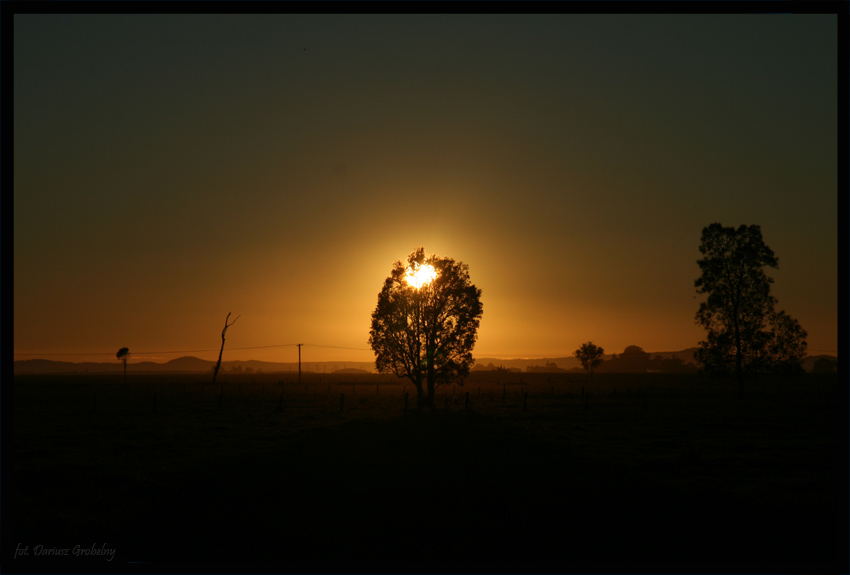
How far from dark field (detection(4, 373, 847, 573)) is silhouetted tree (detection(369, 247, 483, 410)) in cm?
1610

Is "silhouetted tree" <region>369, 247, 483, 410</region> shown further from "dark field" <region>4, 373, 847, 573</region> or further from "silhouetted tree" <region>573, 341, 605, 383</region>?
"silhouetted tree" <region>573, 341, 605, 383</region>

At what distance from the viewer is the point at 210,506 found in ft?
48.3

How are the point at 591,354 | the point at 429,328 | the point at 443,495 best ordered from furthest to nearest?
the point at 591,354
the point at 429,328
the point at 443,495

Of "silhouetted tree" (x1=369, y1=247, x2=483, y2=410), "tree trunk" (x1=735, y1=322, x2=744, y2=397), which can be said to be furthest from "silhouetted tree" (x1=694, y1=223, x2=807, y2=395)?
"silhouetted tree" (x1=369, y1=247, x2=483, y2=410)

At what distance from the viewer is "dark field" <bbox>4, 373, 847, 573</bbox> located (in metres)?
11.6

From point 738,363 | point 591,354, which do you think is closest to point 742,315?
point 738,363

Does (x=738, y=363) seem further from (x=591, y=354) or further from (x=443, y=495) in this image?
(x=591, y=354)

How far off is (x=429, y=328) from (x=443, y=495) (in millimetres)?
32215

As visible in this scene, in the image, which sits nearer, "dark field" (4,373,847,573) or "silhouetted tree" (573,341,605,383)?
"dark field" (4,373,847,573)

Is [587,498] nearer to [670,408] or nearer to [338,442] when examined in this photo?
[338,442]

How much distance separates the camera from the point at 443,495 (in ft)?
51.5

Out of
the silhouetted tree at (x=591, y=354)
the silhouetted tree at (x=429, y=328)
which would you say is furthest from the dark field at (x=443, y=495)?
the silhouetted tree at (x=591, y=354)

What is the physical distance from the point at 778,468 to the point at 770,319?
120 ft
